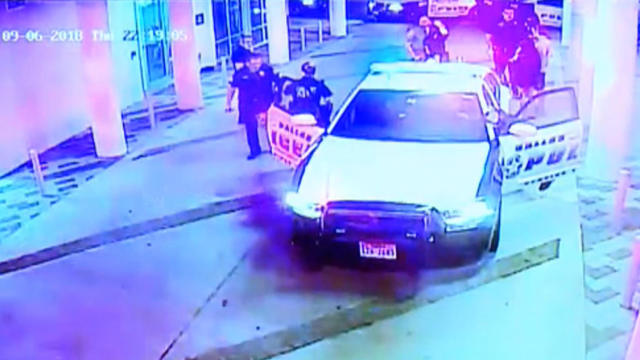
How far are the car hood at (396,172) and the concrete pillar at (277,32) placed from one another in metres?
0.31

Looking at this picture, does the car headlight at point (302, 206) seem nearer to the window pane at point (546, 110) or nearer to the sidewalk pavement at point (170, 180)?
the sidewalk pavement at point (170, 180)

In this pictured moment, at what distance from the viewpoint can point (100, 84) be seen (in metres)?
2.30

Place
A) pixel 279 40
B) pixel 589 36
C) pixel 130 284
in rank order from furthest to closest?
pixel 589 36 → pixel 279 40 → pixel 130 284

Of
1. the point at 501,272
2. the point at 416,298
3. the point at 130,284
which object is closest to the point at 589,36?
the point at 501,272

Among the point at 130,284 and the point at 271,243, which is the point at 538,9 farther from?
the point at 130,284

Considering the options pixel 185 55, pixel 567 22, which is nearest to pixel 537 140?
pixel 567 22

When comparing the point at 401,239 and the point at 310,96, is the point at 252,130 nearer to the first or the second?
the point at 310,96

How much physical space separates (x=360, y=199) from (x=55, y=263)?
92cm

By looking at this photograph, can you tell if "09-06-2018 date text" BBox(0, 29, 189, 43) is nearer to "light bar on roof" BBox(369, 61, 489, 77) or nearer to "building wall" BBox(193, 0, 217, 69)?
"building wall" BBox(193, 0, 217, 69)

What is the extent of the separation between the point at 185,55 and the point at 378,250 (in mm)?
813

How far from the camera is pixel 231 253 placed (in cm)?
258

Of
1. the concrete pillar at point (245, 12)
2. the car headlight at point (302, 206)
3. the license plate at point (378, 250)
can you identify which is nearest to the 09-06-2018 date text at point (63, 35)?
the concrete pillar at point (245, 12)

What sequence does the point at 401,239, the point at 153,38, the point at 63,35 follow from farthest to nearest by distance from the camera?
1. the point at 401,239
2. the point at 153,38
3. the point at 63,35

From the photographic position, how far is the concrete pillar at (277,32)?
244 centimetres
